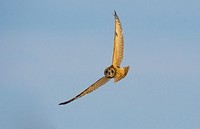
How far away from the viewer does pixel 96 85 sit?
36.1 metres

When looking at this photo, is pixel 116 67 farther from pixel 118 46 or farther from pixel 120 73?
pixel 118 46

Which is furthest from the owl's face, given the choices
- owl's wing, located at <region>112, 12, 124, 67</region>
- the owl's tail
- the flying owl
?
owl's wing, located at <region>112, 12, 124, 67</region>

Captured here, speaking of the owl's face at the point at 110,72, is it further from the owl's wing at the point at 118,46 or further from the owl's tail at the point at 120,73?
the owl's wing at the point at 118,46

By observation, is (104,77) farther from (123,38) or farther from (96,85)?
(123,38)

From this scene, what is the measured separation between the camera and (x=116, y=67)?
3459 cm

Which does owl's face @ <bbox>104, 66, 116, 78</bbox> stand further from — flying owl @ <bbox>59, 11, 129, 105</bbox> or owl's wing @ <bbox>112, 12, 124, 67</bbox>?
owl's wing @ <bbox>112, 12, 124, 67</bbox>

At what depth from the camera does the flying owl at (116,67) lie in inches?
1334

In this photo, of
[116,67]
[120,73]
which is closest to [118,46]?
[116,67]

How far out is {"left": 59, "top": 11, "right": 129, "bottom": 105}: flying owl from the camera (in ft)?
111

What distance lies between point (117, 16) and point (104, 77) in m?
5.12

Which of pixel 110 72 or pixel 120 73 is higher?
pixel 110 72

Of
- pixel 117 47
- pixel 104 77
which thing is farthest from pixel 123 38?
pixel 104 77

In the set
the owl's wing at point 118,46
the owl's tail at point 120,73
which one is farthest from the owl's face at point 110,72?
the owl's wing at point 118,46

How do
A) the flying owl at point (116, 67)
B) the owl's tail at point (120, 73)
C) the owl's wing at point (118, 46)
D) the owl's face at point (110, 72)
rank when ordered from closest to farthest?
the owl's tail at point (120, 73)
the owl's face at point (110, 72)
the flying owl at point (116, 67)
the owl's wing at point (118, 46)
